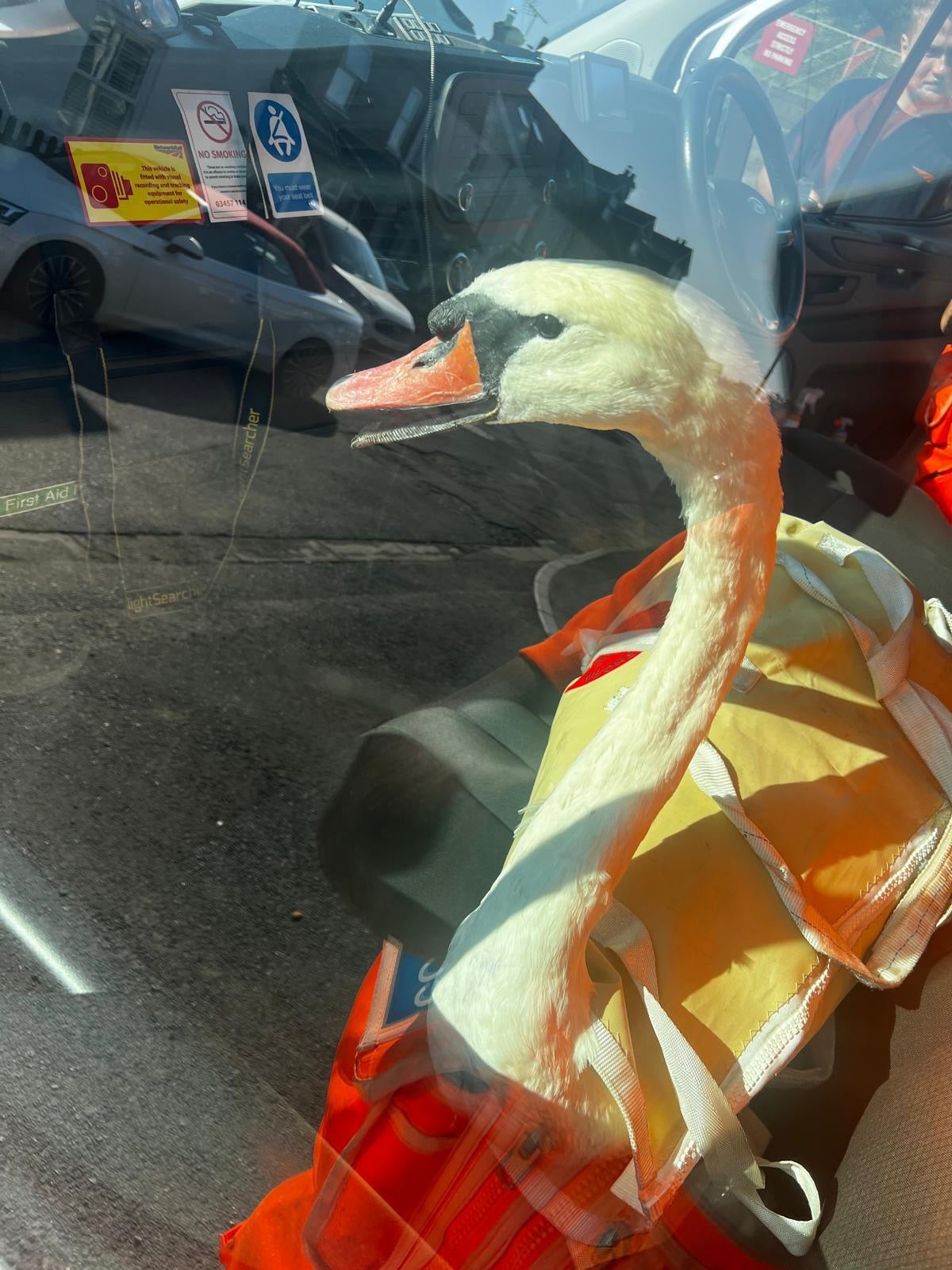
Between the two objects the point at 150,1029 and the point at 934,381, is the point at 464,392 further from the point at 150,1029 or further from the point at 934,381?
the point at 934,381

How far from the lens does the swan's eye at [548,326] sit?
25.5 inches

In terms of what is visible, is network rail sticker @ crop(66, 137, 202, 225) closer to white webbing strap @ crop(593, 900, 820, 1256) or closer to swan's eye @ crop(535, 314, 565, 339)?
swan's eye @ crop(535, 314, 565, 339)

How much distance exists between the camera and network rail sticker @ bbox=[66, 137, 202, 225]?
71 cm

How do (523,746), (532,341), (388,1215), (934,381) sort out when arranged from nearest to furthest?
1. (532,341)
2. (388,1215)
3. (523,746)
4. (934,381)

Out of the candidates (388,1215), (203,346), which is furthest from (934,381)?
(388,1215)

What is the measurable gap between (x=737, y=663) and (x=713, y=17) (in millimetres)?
503

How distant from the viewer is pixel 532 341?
0.66m

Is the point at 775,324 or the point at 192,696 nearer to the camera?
the point at 775,324

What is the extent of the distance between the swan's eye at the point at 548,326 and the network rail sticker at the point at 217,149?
302 millimetres

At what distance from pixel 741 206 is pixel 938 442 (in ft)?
2.37

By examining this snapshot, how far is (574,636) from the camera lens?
46.1 inches

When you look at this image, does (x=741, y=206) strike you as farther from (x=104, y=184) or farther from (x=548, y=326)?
(x=104, y=184)

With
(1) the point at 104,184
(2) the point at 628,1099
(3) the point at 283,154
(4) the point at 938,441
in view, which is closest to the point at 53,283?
(1) the point at 104,184

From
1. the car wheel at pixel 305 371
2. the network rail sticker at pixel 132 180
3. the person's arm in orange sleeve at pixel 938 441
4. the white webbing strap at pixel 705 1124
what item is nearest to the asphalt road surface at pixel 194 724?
the car wheel at pixel 305 371
